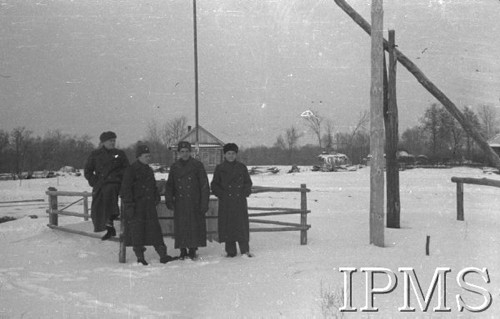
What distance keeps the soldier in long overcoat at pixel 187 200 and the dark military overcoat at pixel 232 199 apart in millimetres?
277

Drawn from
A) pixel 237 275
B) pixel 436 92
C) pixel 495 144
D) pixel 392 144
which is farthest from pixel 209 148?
pixel 237 275

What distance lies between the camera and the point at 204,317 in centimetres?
434

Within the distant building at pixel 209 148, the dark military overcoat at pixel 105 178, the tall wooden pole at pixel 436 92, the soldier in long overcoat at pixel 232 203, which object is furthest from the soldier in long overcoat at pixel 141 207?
the distant building at pixel 209 148

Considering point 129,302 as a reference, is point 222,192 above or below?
above

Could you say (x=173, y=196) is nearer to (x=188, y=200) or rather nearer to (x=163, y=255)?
(x=188, y=200)

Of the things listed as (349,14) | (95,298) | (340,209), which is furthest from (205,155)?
(95,298)

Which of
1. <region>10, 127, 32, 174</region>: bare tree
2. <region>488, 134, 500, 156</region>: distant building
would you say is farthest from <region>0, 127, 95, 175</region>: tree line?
<region>488, 134, 500, 156</region>: distant building

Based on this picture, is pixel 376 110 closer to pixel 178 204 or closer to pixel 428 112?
pixel 178 204

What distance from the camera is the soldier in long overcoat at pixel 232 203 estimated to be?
692 centimetres

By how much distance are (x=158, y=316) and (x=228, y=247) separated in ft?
8.69

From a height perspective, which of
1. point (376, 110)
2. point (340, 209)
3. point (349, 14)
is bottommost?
point (340, 209)

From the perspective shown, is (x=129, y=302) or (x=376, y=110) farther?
(x=376, y=110)

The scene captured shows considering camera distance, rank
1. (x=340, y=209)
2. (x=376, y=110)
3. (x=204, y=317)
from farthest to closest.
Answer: (x=340, y=209), (x=376, y=110), (x=204, y=317)

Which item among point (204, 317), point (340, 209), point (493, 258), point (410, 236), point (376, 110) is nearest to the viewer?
point (204, 317)
